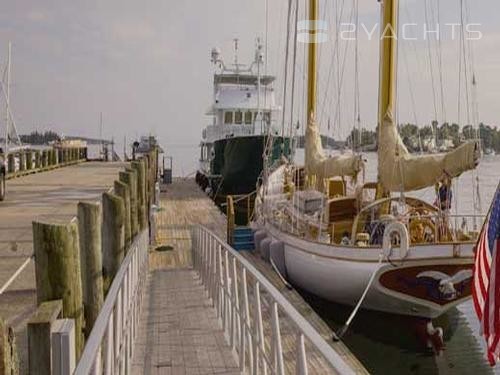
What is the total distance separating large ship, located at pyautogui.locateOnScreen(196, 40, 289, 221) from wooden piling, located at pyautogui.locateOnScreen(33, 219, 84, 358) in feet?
83.1

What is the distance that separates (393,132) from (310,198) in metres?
3.26

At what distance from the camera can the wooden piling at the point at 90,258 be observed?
637 centimetres

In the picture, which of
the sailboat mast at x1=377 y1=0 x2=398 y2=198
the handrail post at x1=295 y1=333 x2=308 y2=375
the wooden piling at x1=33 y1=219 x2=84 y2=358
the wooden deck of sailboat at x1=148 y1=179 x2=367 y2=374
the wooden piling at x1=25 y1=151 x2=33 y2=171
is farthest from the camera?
the wooden piling at x1=25 y1=151 x2=33 y2=171

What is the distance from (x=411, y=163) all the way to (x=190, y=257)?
5812 mm

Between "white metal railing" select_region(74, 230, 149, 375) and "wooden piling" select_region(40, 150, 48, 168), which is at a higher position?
"wooden piling" select_region(40, 150, 48, 168)

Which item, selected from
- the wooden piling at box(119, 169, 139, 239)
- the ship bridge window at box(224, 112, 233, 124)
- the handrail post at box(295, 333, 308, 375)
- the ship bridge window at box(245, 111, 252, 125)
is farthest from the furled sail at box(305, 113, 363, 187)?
the ship bridge window at box(224, 112, 233, 124)

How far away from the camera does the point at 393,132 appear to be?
1170 cm

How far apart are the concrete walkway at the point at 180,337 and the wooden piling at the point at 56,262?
4.72 feet

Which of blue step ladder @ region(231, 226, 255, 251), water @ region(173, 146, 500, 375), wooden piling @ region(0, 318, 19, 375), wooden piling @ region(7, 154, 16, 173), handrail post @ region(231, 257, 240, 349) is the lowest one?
water @ region(173, 146, 500, 375)

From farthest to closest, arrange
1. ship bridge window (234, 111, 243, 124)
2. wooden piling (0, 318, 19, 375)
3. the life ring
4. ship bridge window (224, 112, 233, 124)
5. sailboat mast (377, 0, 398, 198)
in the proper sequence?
1. ship bridge window (224, 112, 233, 124)
2. ship bridge window (234, 111, 243, 124)
3. sailboat mast (377, 0, 398, 198)
4. the life ring
5. wooden piling (0, 318, 19, 375)

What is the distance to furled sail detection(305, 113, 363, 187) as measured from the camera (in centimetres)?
1341

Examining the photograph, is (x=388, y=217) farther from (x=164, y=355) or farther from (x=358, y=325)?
(x=164, y=355)

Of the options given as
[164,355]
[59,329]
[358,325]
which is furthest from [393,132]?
[59,329]

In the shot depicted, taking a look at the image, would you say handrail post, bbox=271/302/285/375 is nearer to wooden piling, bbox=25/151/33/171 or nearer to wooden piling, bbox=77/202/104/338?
wooden piling, bbox=77/202/104/338
